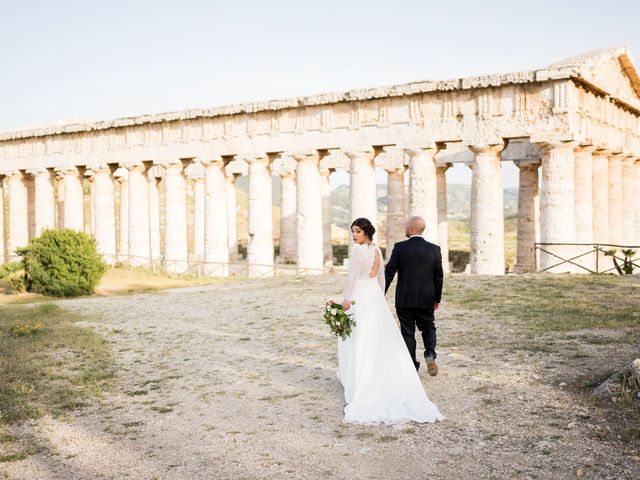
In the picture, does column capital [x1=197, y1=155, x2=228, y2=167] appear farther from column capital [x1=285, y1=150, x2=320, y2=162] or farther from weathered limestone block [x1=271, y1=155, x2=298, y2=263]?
weathered limestone block [x1=271, y1=155, x2=298, y2=263]

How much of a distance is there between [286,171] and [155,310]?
19.3 metres

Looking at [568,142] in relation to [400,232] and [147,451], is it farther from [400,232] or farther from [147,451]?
[147,451]

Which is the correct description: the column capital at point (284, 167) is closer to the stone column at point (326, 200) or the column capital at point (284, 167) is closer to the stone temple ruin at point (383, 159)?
the stone temple ruin at point (383, 159)

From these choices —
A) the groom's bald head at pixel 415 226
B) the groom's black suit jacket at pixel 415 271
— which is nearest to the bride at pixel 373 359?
the groom's black suit jacket at pixel 415 271

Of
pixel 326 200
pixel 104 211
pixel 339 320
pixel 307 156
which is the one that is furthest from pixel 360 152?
pixel 339 320

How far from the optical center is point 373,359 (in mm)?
7750

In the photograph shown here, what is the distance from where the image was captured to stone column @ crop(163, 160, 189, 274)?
2988 centimetres

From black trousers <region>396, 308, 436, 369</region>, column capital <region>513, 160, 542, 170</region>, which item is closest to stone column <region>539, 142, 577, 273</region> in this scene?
column capital <region>513, 160, 542, 170</region>

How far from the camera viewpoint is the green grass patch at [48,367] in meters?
8.31

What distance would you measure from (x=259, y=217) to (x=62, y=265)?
8.23 metres

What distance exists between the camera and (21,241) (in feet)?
116

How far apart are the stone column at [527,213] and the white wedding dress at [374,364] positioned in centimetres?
2099

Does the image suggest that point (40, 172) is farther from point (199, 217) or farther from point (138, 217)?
point (199, 217)

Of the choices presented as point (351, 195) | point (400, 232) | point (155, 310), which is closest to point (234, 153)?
point (351, 195)
